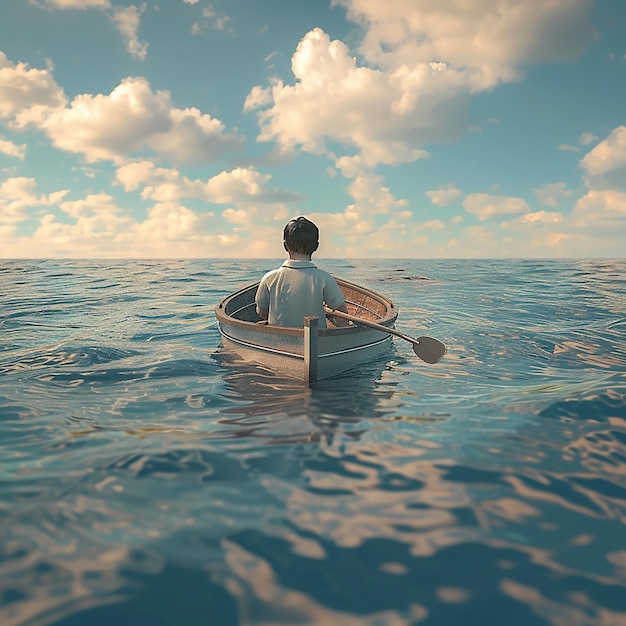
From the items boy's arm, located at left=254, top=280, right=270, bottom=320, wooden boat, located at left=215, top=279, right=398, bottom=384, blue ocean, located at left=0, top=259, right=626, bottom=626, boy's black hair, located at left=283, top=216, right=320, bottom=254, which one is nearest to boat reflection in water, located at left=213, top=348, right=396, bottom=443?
blue ocean, located at left=0, top=259, right=626, bottom=626

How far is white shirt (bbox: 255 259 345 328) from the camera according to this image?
675 centimetres

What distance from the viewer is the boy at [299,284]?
671cm

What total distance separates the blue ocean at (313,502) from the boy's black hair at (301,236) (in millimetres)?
2166

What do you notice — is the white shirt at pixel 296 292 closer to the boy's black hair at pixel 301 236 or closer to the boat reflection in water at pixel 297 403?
the boy's black hair at pixel 301 236

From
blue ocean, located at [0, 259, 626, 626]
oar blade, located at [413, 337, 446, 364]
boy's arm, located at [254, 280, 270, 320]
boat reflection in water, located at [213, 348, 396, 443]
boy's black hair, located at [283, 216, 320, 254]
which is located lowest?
boat reflection in water, located at [213, 348, 396, 443]

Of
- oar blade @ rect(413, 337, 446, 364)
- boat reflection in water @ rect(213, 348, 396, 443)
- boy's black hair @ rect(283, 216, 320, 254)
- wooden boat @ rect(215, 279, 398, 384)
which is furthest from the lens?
oar blade @ rect(413, 337, 446, 364)

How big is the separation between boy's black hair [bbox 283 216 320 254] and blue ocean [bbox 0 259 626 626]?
7.11 ft

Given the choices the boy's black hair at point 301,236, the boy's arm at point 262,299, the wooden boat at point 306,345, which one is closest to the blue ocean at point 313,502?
the wooden boat at point 306,345

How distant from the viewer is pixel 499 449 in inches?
154

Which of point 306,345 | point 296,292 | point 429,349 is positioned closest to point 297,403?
point 306,345

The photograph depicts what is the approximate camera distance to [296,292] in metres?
6.82

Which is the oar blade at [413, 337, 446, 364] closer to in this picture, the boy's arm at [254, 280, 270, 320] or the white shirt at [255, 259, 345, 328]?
the white shirt at [255, 259, 345, 328]

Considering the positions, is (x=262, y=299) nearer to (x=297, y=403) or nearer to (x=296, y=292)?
(x=296, y=292)

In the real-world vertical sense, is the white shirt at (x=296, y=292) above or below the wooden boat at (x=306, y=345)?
above
